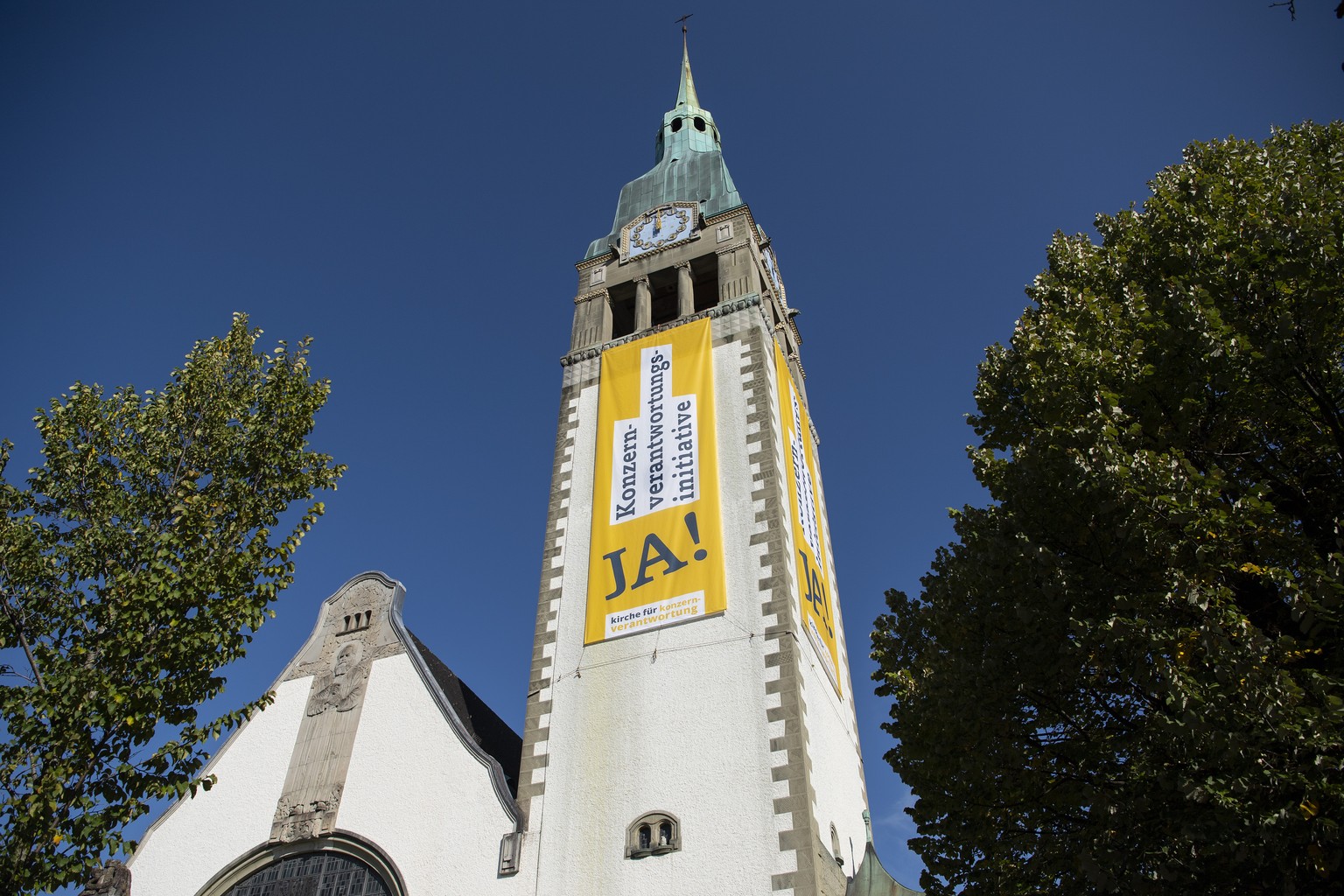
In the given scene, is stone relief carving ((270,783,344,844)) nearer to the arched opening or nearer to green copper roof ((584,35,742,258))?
the arched opening

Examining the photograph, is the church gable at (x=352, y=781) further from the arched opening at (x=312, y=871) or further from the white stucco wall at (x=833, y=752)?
the white stucco wall at (x=833, y=752)

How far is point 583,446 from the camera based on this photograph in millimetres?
22625

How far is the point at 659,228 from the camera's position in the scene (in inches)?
1142

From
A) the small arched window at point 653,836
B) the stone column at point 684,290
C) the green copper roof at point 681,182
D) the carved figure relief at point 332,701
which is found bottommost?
the small arched window at point 653,836

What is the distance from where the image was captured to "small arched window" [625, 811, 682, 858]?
1505cm

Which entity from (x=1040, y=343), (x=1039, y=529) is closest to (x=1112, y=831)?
(x=1039, y=529)

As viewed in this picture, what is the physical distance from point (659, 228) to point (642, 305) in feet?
12.2

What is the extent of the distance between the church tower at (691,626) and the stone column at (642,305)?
81mm

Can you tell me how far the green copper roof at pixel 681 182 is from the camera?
29234 mm

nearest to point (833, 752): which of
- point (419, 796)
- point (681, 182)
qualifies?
point (419, 796)

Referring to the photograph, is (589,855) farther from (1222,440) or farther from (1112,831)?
(1222,440)

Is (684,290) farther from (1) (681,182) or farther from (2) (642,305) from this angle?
(1) (681,182)

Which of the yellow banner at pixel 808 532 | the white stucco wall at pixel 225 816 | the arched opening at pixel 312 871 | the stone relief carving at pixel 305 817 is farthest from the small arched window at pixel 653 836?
the white stucco wall at pixel 225 816

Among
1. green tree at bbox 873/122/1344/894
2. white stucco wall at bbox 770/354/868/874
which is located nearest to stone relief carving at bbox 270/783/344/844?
white stucco wall at bbox 770/354/868/874
